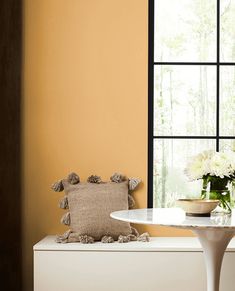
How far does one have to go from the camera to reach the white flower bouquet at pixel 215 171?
3.82 m

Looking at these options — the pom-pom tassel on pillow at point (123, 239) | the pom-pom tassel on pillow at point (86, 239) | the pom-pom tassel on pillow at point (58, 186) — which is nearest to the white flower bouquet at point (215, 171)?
the pom-pom tassel on pillow at point (123, 239)

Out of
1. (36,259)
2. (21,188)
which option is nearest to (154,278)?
(36,259)

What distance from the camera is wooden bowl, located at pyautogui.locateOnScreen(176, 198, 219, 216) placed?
3701mm

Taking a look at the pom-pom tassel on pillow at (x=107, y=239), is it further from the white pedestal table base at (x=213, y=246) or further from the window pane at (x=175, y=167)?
the white pedestal table base at (x=213, y=246)

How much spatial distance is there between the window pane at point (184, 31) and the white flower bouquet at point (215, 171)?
1263 mm

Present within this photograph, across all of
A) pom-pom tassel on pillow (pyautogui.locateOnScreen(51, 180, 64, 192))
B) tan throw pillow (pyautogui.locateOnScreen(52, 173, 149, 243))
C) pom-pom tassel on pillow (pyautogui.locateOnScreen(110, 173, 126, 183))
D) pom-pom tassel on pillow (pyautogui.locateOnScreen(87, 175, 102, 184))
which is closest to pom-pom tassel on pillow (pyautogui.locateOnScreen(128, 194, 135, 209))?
tan throw pillow (pyautogui.locateOnScreen(52, 173, 149, 243))

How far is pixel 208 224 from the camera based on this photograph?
3.38 meters

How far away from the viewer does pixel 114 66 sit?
4.88 metres

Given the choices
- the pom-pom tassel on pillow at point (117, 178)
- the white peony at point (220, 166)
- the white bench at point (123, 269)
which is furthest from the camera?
the pom-pom tassel on pillow at point (117, 178)

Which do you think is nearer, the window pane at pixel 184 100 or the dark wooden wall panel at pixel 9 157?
the dark wooden wall panel at pixel 9 157

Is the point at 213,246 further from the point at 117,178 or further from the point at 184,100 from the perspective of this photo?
the point at 184,100

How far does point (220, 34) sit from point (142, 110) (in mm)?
789

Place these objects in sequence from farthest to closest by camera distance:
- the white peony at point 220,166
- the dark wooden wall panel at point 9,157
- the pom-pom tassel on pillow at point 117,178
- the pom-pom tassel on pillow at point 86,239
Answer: the pom-pom tassel on pillow at point 117,178 → the dark wooden wall panel at point 9,157 → the pom-pom tassel on pillow at point 86,239 → the white peony at point 220,166

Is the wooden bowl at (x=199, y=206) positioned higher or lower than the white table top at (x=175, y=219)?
higher
